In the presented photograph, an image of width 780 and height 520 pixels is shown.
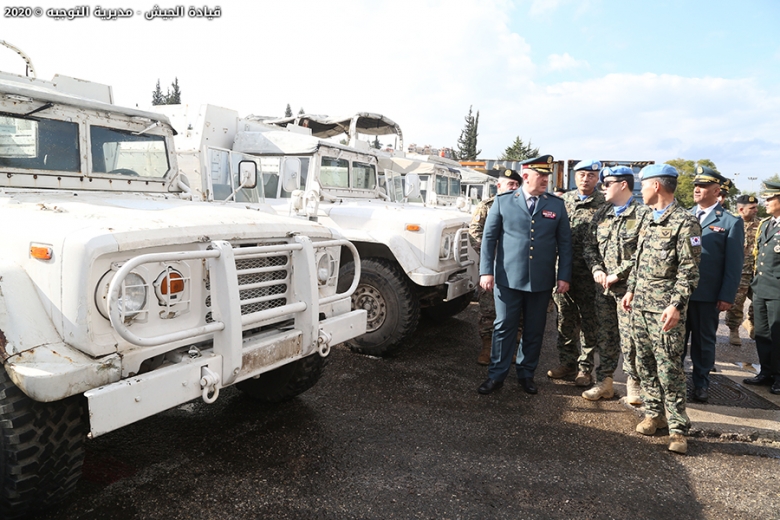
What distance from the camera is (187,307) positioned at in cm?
229

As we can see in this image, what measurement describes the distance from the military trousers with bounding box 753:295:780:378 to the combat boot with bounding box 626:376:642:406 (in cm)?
146

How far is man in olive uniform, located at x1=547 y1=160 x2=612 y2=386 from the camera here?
14.1 feet

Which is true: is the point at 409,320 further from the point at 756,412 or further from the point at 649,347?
the point at 756,412

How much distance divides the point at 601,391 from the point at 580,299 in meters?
0.78

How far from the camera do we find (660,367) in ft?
10.7

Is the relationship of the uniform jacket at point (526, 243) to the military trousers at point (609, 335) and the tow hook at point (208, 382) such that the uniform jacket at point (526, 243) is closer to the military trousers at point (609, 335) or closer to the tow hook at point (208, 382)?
the military trousers at point (609, 335)

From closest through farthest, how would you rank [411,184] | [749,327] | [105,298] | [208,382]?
[105,298]
[208,382]
[749,327]
[411,184]

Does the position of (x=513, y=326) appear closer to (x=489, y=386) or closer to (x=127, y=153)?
(x=489, y=386)

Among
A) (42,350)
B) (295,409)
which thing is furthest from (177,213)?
(295,409)

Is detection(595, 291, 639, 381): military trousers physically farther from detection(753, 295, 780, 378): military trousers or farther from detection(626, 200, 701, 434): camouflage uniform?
detection(753, 295, 780, 378): military trousers

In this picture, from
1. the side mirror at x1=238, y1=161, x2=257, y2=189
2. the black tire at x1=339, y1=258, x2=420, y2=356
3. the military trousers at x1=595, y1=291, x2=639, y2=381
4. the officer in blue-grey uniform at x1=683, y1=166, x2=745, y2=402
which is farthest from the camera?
the black tire at x1=339, y1=258, x2=420, y2=356

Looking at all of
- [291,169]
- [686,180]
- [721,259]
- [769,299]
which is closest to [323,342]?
[291,169]

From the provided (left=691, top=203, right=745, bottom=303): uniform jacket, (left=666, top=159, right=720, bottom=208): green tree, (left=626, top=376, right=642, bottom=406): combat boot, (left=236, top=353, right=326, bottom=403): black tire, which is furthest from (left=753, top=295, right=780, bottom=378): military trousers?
(left=666, top=159, right=720, bottom=208): green tree

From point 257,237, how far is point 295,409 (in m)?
1.47
